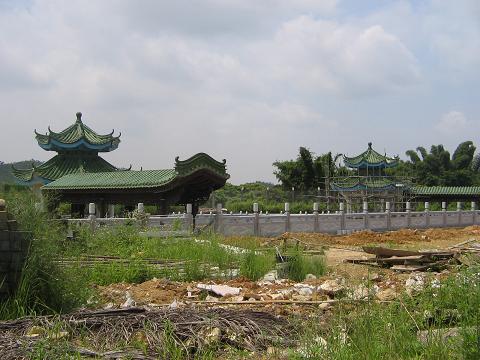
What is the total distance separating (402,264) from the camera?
44.1 feet

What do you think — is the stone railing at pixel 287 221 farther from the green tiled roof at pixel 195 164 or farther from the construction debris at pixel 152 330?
the construction debris at pixel 152 330

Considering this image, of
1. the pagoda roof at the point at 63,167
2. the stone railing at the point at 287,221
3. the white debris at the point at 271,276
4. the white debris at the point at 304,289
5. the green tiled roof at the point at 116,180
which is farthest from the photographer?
the pagoda roof at the point at 63,167

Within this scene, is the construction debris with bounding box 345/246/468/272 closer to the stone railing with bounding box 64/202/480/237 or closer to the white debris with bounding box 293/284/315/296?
the white debris with bounding box 293/284/315/296

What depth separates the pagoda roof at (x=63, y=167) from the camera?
28.2m

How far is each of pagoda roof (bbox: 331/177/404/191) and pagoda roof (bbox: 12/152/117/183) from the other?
20.8 m

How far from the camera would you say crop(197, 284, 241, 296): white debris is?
32.6 feet

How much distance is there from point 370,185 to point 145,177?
2514cm

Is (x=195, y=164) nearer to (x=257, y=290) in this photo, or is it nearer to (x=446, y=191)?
(x=257, y=290)

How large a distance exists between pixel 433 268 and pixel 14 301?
28.9 ft

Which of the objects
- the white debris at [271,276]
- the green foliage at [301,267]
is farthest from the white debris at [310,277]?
the white debris at [271,276]

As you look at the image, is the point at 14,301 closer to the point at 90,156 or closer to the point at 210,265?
the point at 210,265

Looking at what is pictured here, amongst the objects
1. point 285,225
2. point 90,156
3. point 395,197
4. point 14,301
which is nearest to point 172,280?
point 14,301

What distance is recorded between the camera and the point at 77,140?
1118 inches

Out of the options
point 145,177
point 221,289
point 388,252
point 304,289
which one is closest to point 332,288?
point 304,289
